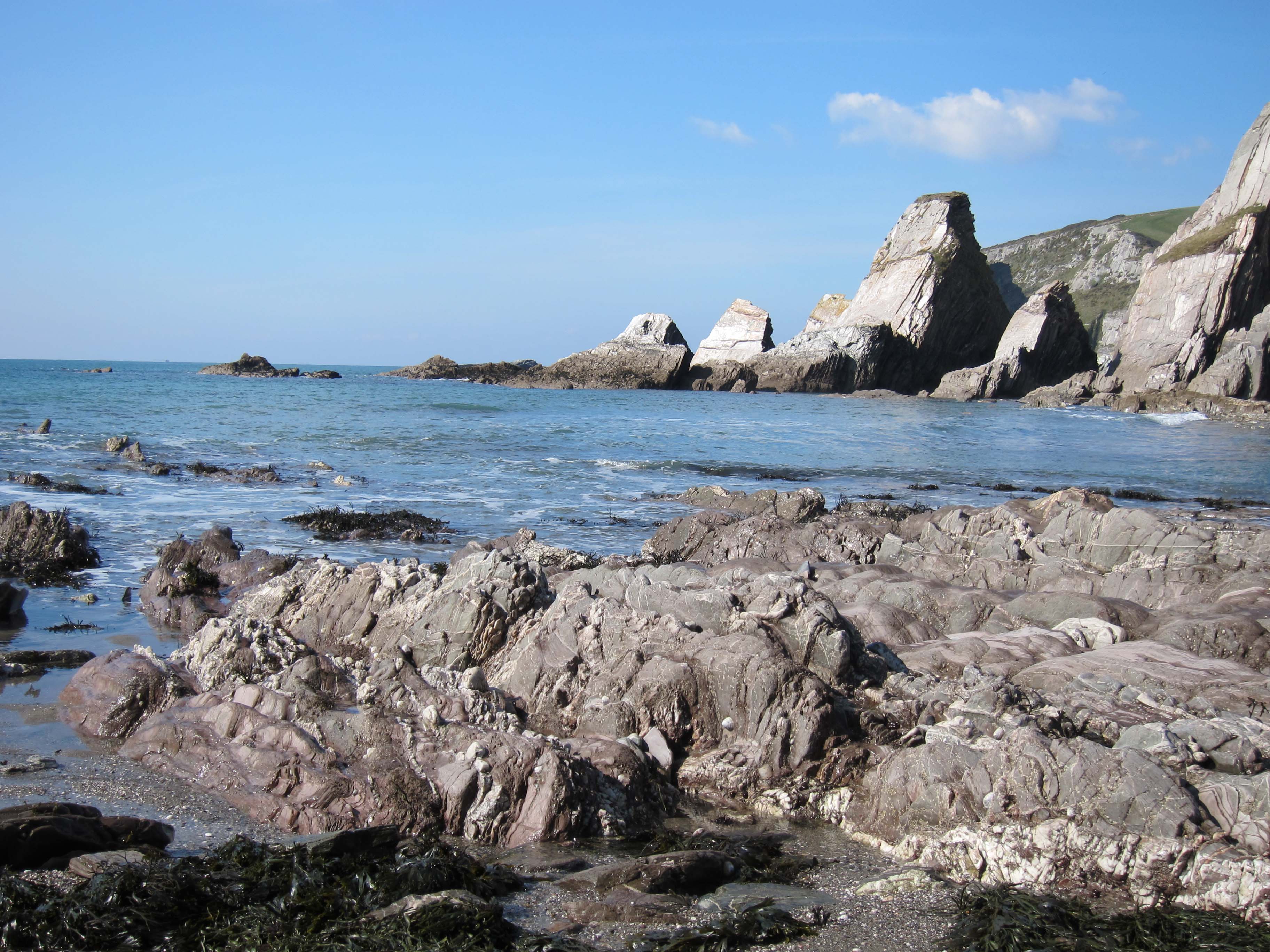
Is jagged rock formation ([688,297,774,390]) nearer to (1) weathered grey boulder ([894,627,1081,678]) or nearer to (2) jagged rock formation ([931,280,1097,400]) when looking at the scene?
(2) jagged rock formation ([931,280,1097,400])

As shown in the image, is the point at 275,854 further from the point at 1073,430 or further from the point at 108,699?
the point at 1073,430

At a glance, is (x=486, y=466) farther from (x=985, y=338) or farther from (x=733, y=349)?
(x=985, y=338)

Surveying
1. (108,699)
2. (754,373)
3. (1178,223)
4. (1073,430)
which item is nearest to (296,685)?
(108,699)

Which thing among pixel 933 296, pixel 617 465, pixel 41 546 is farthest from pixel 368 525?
pixel 933 296

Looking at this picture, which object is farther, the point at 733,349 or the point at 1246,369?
the point at 733,349

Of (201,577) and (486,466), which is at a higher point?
(486,466)

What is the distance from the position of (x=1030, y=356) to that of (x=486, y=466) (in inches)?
2169

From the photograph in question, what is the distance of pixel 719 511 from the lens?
12.5 metres

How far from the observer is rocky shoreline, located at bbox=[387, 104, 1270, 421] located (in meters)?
55.4

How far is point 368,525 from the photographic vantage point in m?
12.5

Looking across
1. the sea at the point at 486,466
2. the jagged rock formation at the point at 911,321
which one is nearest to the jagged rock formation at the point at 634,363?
the jagged rock formation at the point at 911,321

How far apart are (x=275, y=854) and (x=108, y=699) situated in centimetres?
231

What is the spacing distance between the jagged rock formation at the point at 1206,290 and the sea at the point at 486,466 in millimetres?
10518

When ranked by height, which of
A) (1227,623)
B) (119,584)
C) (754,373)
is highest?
(754,373)
